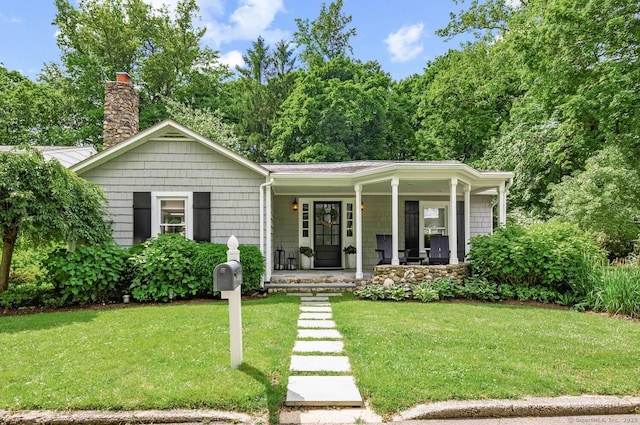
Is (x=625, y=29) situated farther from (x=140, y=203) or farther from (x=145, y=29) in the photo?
(x=145, y=29)

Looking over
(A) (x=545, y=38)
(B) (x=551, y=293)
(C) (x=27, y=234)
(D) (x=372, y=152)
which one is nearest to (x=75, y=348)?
(C) (x=27, y=234)

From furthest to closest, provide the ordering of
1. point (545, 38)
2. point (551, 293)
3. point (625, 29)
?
point (545, 38) → point (625, 29) → point (551, 293)

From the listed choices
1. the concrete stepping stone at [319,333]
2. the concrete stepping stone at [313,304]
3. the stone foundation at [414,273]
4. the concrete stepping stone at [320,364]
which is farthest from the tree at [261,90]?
the concrete stepping stone at [320,364]

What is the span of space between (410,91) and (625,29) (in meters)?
15.3

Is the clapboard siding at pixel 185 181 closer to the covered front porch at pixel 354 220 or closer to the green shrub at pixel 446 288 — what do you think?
the covered front porch at pixel 354 220

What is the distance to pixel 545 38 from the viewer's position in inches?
434

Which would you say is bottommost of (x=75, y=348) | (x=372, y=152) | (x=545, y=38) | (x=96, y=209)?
(x=75, y=348)

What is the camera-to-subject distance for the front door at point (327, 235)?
36.3ft

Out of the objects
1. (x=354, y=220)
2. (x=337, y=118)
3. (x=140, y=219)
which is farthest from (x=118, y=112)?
(x=337, y=118)

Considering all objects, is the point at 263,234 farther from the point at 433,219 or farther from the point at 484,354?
the point at 484,354

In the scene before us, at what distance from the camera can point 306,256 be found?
10.9 meters

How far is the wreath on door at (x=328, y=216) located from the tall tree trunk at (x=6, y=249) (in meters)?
7.00

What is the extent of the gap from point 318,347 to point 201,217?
5.20 meters

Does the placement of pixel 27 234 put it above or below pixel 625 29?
below
